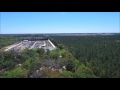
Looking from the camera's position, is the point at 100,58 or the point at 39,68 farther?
the point at 100,58

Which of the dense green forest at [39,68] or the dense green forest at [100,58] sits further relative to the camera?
the dense green forest at [100,58]

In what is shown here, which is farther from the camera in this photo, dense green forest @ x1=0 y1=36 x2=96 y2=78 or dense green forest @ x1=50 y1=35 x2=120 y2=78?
dense green forest @ x1=50 y1=35 x2=120 y2=78
